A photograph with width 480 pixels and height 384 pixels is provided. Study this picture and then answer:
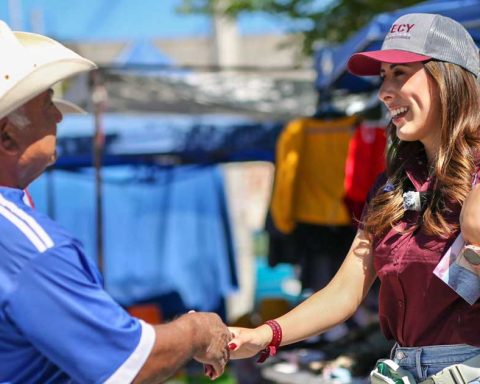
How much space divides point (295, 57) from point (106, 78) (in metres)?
3.27

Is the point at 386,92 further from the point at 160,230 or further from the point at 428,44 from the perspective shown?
the point at 160,230

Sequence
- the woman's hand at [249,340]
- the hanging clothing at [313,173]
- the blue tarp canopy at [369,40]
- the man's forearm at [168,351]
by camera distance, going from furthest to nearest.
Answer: the hanging clothing at [313,173], the blue tarp canopy at [369,40], the woman's hand at [249,340], the man's forearm at [168,351]

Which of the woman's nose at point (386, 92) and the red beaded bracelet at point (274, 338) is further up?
the woman's nose at point (386, 92)

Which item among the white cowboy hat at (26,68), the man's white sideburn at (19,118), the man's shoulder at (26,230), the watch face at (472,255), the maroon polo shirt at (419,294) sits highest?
the white cowboy hat at (26,68)

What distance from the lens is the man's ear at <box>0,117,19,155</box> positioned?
1.94 m

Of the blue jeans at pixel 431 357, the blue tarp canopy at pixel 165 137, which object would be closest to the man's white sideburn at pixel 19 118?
the blue jeans at pixel 431 357

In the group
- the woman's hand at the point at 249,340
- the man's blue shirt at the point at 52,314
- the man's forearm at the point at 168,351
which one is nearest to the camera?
the man's blue shirt at the point at 52,314

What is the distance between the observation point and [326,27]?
827 centimetres

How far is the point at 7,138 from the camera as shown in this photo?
1947 mm

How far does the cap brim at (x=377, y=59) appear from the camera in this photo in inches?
93.2

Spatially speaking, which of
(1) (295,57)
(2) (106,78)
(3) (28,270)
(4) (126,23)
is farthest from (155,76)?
(3) (28,270)

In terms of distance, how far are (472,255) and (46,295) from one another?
104 centimetres

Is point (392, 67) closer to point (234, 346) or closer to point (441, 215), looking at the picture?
point (441, 215)

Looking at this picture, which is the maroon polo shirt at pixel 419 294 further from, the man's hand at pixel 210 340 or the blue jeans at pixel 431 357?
the man's hand at pixel 210 340
